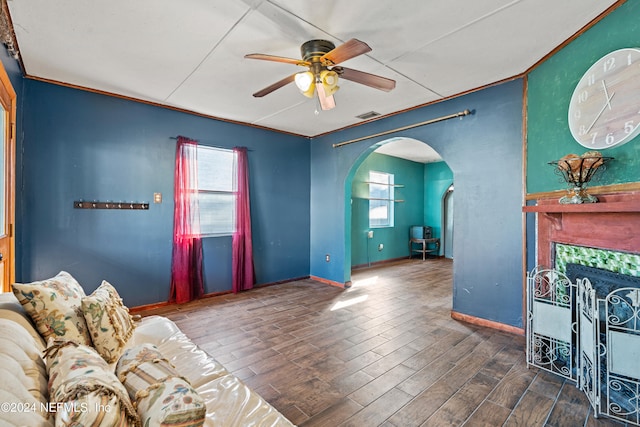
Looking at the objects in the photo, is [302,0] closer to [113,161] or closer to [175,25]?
[175,25]

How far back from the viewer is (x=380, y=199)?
687 cm

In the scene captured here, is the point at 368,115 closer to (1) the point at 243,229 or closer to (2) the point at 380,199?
(1) the point at 243,229

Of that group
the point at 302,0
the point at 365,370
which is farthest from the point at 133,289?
the point at 302,0

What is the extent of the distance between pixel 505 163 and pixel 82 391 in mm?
3605

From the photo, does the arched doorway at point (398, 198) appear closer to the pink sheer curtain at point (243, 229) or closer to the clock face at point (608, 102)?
the pink sheer curtain at point (243, 229)

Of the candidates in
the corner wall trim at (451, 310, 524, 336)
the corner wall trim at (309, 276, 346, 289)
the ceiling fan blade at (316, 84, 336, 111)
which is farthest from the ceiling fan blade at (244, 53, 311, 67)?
the corner wall trim at (309, 276, 346, 289)

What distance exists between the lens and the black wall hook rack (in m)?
3.25

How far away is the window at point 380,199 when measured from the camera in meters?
6.78

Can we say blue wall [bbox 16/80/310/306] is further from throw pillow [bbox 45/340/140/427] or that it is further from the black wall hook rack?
throw pillow [bbox 45/340/140/427]

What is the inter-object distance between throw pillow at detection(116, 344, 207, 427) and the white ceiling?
2151 millimetres

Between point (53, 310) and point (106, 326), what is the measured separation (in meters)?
0.24

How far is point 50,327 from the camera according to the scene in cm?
129

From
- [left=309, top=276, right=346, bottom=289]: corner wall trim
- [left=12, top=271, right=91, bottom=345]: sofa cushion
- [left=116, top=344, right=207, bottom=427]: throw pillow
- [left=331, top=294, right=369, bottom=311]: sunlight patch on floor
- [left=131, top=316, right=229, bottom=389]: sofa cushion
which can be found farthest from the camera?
[left=309, top=276, right=346, bottom=289]: corner wall trim

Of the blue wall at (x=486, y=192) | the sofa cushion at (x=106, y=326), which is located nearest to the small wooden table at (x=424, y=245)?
the blue wall at (x=486, y=192)
